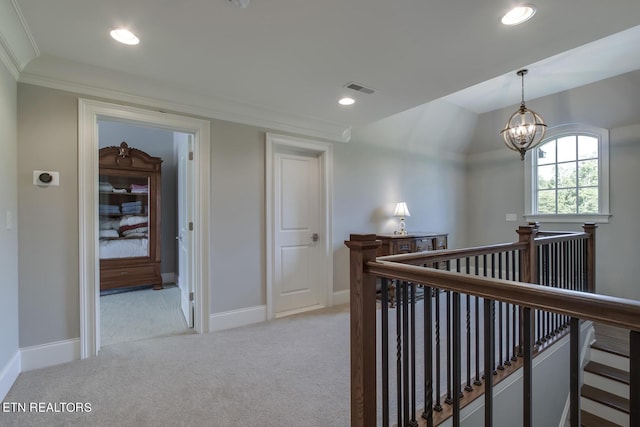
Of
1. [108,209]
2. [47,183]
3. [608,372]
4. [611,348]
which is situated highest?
[47,183]

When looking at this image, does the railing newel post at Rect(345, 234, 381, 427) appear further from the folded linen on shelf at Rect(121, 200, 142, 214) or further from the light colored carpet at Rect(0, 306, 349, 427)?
the folded linen on shelf at Rect(121, 200, 142, 214)

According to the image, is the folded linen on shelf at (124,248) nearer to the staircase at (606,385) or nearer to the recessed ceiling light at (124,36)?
the recessed ceiling light at (124,36)

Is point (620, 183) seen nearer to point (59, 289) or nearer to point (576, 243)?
point (576, 243)

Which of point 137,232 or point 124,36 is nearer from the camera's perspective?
point 124,36

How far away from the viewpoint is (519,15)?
1788 millimetres

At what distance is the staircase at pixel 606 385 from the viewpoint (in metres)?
2.75

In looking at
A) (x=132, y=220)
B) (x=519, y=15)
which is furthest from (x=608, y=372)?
(x=132, y=220)

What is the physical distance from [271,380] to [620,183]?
5.13m

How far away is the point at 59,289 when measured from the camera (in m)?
2.43

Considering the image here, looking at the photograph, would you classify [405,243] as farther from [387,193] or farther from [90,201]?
[90,201]

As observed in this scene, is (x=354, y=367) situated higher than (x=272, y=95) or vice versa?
(x=272, y=95)

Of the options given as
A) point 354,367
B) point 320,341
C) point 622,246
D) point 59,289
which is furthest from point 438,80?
point 622,246

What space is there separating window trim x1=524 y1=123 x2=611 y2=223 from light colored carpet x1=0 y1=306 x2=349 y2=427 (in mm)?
4129

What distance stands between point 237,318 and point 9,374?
5.48 ft
